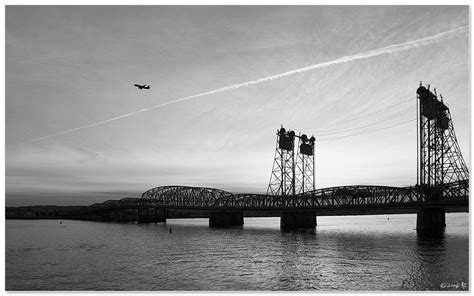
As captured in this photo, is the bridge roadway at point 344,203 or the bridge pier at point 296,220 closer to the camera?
the bridge roadway at point 344,203

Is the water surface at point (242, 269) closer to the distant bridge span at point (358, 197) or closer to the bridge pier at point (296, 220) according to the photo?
the distant bridge span at point (358, 197)

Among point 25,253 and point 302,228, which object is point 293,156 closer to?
point 302,228

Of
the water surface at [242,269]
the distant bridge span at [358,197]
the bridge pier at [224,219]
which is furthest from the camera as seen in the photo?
the bridge pier at [224,219]

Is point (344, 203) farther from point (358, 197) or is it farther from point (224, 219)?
point (224, 219)

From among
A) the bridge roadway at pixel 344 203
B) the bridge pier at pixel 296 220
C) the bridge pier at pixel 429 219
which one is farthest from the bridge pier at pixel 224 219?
the bridge pier at pixel 429 219

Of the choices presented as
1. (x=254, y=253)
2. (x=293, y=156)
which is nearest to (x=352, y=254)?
(x=254, y=253)
